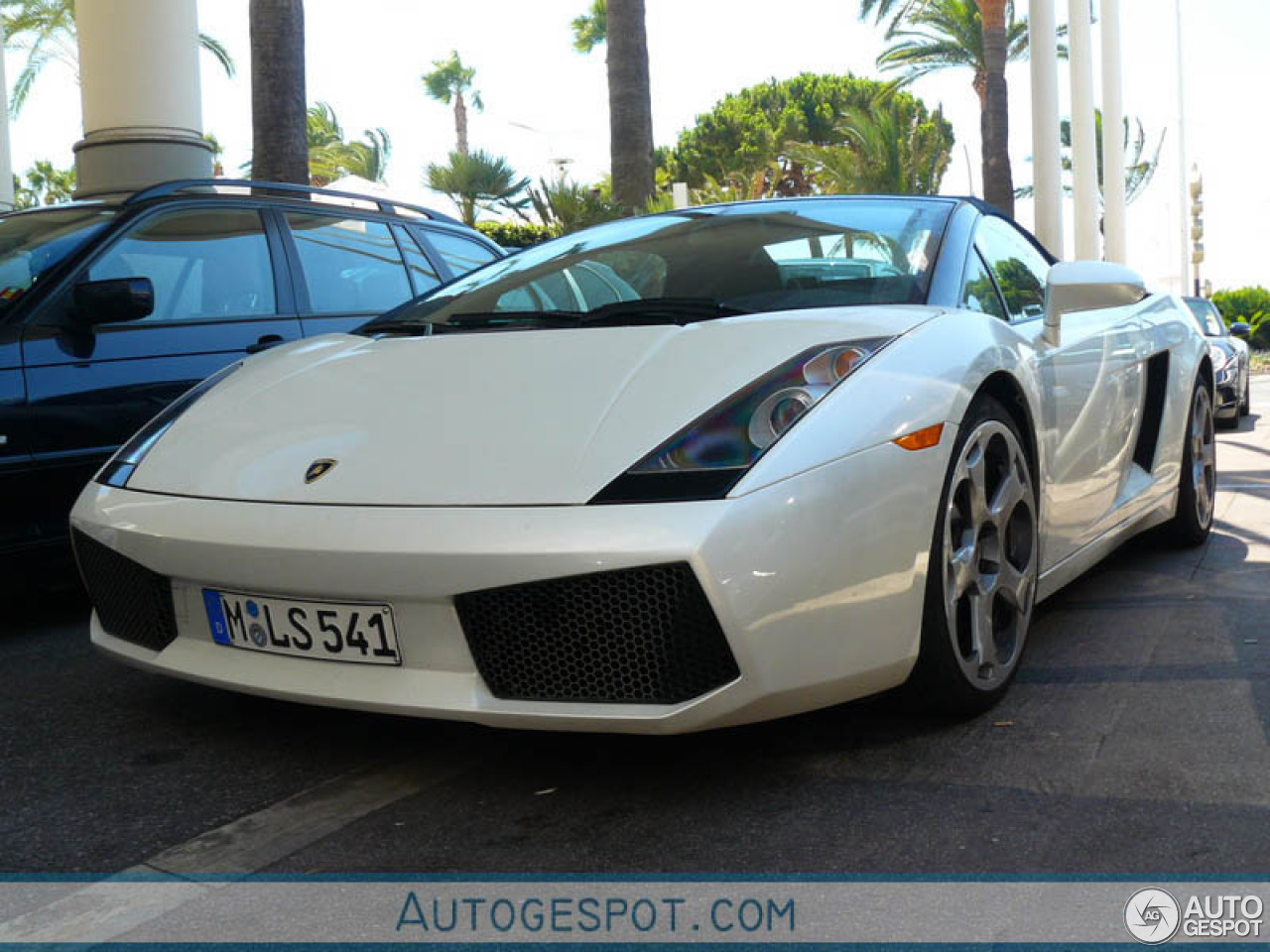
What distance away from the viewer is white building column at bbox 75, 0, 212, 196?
27.1 ft

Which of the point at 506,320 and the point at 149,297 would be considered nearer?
the point at 506,320

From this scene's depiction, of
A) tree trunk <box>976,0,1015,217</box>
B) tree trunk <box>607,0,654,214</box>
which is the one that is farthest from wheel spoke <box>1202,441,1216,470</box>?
tree trunk <box>976,0,1015,217</box>

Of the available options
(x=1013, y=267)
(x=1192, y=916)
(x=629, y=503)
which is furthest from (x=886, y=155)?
(x=1192, y=916)

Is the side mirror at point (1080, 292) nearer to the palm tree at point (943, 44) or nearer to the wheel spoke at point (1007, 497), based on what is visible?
the wheel spoke at point (1007, 497)

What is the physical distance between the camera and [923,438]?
2.60 meters

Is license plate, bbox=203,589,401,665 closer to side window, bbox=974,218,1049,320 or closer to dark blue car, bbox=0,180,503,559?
dark blue car, bbox=0,180,503,559

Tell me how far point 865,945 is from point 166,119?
25.5 feet

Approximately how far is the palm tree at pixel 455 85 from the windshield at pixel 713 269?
55.1 metres

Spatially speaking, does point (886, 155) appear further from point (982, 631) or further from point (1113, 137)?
point (982, 631)

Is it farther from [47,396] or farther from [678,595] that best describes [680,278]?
[47,396]

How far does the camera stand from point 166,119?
330 inches

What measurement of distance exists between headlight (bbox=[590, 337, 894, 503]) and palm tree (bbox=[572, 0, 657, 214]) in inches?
416

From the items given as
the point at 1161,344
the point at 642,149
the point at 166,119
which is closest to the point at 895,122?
the point at 642,149

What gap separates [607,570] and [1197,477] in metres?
3.25
